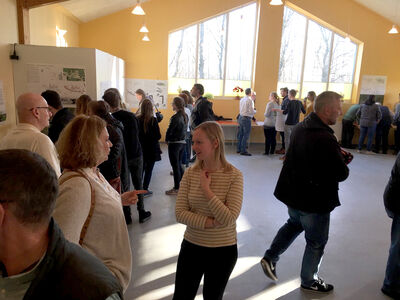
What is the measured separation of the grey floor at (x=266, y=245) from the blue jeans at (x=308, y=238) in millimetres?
206

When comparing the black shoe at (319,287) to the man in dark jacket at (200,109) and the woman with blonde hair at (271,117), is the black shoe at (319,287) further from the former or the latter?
the woman with blonde hair at (271,117)

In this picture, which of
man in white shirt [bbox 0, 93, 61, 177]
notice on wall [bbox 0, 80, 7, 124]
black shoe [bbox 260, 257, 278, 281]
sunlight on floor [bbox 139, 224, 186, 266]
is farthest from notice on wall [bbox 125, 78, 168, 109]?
black shoe [bbox 260, 257, 278, 281]

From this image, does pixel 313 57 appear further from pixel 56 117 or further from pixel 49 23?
pixel 56 117

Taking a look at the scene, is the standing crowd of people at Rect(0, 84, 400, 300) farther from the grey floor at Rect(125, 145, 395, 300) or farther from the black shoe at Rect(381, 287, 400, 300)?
the grey floor at Rect(125, 145, 395, 300)

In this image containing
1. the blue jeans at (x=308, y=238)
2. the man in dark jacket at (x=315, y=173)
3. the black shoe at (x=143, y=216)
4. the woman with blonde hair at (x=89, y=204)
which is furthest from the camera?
the black shoe at (x=143, y=216)

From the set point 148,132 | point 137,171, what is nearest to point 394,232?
point 137,171

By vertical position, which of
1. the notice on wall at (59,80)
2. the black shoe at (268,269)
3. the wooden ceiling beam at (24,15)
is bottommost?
the black shoe at (268,269)

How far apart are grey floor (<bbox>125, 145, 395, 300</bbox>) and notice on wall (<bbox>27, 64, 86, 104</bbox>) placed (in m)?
1.94

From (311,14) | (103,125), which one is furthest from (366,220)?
(311,14)

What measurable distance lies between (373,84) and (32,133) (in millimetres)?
10359

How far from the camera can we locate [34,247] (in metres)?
0.75

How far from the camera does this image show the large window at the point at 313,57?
9672 millimetres

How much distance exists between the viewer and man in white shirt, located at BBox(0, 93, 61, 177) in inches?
87.1

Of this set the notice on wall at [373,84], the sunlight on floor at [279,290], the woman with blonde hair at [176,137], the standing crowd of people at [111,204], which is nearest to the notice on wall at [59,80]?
the standing crowd of people at [111,204]
